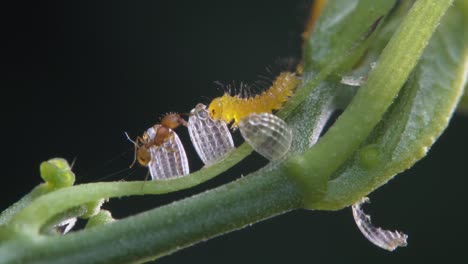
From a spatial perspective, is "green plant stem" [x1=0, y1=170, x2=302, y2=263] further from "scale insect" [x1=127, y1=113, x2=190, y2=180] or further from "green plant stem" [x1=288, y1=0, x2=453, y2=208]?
"scale insect" [x1=127, y1=113, x2=190, y2=180]

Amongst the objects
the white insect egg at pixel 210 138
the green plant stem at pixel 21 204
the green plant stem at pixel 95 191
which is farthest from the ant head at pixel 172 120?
the green plant stem at pixel 21 204

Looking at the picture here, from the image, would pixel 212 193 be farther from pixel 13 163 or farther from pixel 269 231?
pixel 13 163

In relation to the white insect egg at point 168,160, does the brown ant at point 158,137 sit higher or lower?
higher

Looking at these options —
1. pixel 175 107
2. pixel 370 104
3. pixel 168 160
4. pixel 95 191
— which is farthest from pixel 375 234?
pixel 175 107

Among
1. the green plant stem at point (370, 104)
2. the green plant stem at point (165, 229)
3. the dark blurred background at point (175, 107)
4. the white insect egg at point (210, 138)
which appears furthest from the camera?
the dark blurred background at point (175, 107)

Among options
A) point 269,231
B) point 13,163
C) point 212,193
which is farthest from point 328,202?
point 13,163

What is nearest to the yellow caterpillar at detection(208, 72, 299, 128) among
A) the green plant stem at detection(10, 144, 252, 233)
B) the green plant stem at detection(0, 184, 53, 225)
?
the green plant stem at detection(10, 144, 252, 233)

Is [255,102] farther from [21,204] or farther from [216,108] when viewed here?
[21,204]

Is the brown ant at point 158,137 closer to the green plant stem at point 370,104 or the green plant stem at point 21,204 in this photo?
the green plant stem at point 21,204
